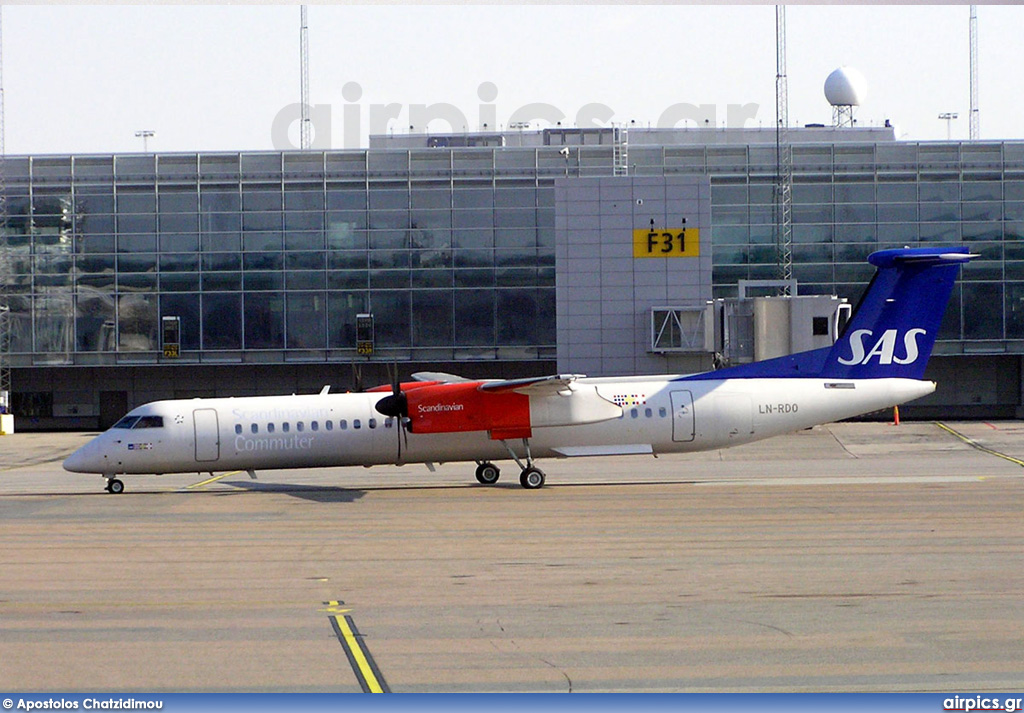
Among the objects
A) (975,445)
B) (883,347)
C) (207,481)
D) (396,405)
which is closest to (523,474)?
(396,405)

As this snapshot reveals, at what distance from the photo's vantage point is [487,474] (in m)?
30.1

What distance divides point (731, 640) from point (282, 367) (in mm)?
47701

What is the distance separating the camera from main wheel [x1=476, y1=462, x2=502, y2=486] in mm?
30062

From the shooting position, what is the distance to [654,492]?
89.1 feet

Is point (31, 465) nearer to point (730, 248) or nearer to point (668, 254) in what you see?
point (668, 254)

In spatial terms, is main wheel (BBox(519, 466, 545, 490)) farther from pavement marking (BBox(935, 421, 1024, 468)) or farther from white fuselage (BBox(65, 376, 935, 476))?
pavement marking (BBox(935, 421, 1024, 468))

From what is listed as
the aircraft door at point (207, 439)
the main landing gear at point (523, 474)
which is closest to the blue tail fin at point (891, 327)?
the main landing gear at point (523, 474)

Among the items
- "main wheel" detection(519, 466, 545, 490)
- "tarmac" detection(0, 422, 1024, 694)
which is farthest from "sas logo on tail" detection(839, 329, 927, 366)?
"main wheel" detection(519, 466, 545, 490)

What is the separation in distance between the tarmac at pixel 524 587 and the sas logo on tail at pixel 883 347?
124 inches

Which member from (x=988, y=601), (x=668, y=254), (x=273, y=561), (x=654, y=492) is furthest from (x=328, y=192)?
(x=988, y=601)

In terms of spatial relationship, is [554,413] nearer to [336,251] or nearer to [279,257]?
[336,251]

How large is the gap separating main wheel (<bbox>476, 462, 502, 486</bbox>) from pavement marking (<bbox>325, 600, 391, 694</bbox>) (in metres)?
15.5

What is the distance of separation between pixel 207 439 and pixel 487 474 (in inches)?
291

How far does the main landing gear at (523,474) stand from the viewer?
94.7 ft
